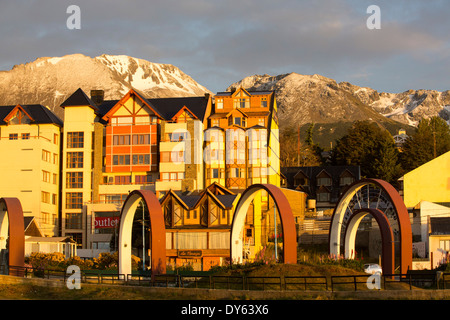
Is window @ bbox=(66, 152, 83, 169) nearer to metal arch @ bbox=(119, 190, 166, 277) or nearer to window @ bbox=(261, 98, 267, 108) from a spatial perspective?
window @ bbox=(261, 98, 267, 108)

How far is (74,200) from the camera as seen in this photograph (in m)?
88.6

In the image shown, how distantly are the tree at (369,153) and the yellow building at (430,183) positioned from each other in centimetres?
1672

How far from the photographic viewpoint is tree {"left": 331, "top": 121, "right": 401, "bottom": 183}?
97750 mm

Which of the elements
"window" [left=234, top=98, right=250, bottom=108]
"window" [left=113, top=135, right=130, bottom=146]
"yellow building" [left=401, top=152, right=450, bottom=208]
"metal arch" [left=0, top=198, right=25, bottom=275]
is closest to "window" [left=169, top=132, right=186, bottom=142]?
"window" [left=113, top=135, right=130, bottom=146]

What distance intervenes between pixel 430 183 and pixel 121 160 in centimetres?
3698

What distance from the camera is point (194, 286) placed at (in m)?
34.9

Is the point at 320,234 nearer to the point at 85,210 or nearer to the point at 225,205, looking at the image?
the point at 225,205

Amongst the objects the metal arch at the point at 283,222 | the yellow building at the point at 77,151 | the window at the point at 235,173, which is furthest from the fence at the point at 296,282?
the yellow building at the point at 77,151

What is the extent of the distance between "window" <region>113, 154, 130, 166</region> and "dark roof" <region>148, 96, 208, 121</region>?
291 inches
